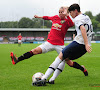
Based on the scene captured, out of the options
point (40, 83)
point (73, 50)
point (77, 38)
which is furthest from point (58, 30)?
point (40, 83)

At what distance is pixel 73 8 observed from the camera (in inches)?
246

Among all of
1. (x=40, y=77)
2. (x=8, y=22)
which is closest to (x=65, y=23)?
(x=40, y=77)

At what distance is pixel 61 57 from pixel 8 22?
227 feet

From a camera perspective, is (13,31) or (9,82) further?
(13,31)

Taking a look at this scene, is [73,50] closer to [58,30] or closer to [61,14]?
[58,30]

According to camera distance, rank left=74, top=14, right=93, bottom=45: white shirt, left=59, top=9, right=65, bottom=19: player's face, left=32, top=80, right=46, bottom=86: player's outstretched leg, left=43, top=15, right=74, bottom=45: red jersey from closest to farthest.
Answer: left=74, top=14, right=93, bottom=45: white shirt
left=32, top=80, right=46, bottom=86: player's outstretched leg
left=59, top=9, right=65, bottom=19: player's face
left=43, top=15, right=74, bottom=45: red jersey

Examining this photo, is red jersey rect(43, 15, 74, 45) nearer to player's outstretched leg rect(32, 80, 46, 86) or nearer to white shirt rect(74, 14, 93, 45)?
white shirt rect(74, 14, 93, 45)

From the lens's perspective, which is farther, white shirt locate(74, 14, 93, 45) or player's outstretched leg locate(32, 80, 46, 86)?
player's outstretched leg locate(32, 80, 46, 86)

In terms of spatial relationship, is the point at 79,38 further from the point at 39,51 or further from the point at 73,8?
the point at 39,51

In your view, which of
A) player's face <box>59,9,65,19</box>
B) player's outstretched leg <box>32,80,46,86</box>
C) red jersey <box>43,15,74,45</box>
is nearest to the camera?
player's outstretched leg <box>32,80,46,86</box>

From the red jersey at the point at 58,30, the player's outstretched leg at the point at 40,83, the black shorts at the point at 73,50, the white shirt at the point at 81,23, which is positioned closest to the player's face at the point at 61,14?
the red jersey at the point at 58,30

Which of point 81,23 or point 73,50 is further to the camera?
point 73,50

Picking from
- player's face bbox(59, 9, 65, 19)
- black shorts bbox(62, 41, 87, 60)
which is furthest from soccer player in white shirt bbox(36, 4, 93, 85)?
player's face bbox(59, 9, 65, 19)

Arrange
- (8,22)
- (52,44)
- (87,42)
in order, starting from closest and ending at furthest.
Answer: (87,42) → (52,44) → (8,22)
